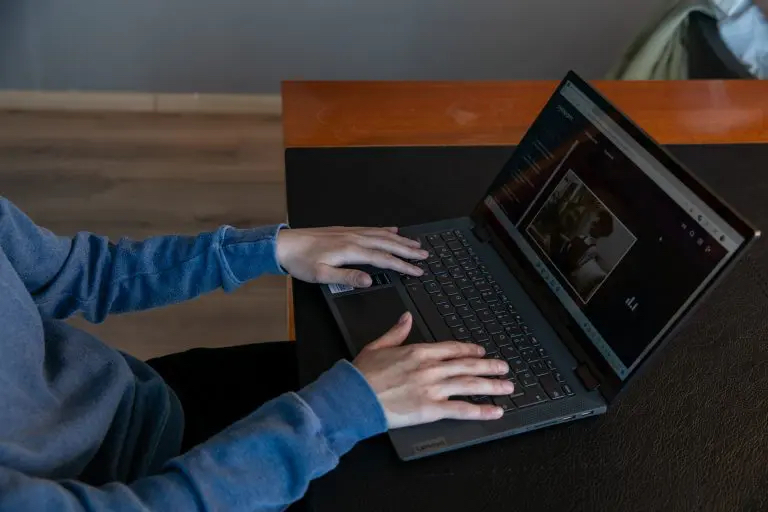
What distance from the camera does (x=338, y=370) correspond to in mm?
739

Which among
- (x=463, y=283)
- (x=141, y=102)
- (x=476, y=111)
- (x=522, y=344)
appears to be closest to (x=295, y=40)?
(x=141, y=102)

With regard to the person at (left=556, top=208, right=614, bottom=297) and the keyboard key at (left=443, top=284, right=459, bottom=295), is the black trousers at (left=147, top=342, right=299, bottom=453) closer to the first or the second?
the keyboard key at (left=443, top=284, right=459, bottom=295)

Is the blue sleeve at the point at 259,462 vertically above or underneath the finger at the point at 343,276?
underneath

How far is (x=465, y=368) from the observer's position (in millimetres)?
766

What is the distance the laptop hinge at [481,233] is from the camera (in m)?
0.96

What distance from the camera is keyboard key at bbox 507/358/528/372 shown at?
2.59 feet

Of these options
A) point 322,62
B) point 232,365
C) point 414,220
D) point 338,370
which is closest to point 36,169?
point 322,62

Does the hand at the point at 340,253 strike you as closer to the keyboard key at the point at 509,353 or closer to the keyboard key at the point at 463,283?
the keyboard key at the point at 463,283

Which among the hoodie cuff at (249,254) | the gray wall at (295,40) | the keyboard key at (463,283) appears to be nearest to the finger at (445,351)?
the keyboard key at (463,283)

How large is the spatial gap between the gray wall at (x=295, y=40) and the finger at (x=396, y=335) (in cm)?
163

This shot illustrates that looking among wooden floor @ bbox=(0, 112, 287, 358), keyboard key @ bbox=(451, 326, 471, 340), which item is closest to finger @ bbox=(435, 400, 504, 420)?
keyboard key @ bbox=(451, 326, 471, 340)

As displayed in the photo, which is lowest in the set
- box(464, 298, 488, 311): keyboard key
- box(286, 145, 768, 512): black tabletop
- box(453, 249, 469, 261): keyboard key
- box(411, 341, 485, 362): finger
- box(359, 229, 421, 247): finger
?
box(286, 145, 768, 512): black tabletop

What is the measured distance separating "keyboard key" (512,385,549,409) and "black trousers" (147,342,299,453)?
38 cm

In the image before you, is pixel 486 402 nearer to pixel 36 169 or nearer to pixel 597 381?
pixel 597 381
